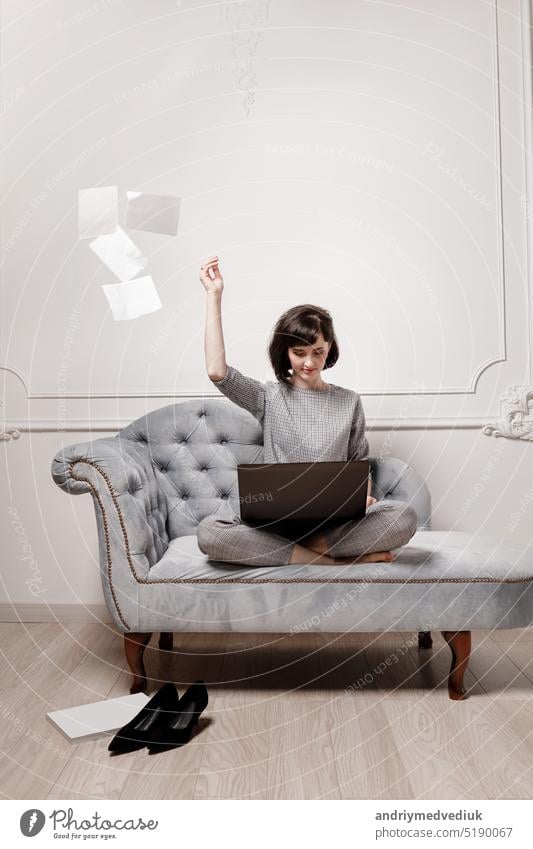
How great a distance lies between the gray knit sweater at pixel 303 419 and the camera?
228cm

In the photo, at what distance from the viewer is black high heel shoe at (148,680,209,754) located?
5.39 feet

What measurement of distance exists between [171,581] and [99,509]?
0.86ft

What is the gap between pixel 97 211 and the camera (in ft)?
9.70

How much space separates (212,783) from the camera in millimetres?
1471

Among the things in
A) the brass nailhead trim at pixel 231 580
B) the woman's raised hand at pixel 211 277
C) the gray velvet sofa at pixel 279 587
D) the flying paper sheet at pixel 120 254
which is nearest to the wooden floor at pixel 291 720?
the gray velvet sofa at pixel 279 587

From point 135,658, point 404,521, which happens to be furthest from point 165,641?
point 404,521

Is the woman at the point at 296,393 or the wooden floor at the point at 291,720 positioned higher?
the woman at the point at 296,393

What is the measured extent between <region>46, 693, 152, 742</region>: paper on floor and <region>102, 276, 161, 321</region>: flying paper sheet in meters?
1.41

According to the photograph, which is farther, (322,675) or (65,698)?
(322,675)

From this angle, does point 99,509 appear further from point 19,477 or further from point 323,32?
point 323,32

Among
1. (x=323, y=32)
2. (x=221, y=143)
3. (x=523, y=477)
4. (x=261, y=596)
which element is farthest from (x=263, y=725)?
(x=323, y=32)

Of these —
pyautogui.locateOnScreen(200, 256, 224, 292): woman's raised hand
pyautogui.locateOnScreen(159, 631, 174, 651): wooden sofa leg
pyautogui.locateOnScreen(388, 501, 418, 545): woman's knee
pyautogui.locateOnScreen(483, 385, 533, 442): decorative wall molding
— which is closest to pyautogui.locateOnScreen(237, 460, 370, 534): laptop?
pyautogui.locateOnScreen(388, 501, 418, 545): woman's knee

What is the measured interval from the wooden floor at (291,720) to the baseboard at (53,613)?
18cm

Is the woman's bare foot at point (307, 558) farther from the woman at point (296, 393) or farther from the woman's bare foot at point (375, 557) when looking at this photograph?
the woman at point (296, 393)
